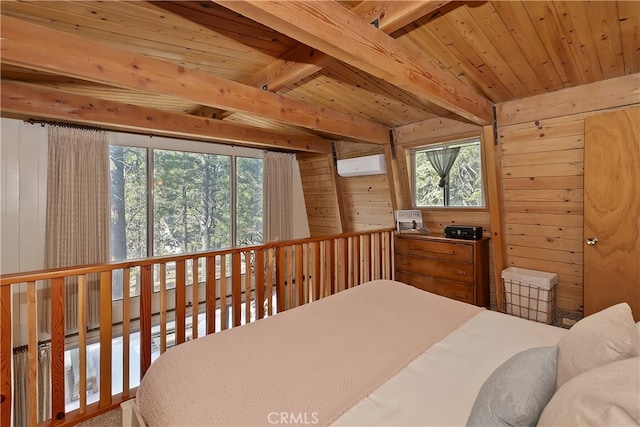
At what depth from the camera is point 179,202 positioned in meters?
4.36

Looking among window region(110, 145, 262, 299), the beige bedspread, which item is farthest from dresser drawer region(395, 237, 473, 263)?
window region(110, 145, 262, 299)

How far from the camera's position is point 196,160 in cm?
453

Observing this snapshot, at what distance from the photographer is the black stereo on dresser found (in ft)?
10.9

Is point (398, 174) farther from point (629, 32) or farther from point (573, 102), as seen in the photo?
point (629, 32)

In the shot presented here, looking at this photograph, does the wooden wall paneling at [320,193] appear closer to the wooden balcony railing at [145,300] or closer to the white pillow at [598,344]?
the wooden balcony railing at [145,300]

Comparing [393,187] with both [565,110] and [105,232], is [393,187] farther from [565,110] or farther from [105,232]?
[105,232]

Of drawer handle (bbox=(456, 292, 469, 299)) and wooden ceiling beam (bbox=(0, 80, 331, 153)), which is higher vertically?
wooden ceiling beam (bbox=(0, 80, 331, 153))

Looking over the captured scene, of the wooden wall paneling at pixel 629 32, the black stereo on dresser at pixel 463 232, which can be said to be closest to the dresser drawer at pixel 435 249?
the black stereo on dresser at pixel 463 232

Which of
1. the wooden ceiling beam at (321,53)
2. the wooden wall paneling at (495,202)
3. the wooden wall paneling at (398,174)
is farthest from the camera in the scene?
the wooden wall paneling at (398,174)

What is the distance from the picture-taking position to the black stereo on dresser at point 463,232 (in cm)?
332

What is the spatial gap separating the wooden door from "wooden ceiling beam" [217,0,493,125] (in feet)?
3.99

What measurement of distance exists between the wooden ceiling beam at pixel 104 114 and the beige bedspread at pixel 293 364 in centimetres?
245

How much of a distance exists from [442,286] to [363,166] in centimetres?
184

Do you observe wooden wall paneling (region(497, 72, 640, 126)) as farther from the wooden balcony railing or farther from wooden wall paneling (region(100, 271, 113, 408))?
wooden wall paneling (region(100, 271, 113, 408))
